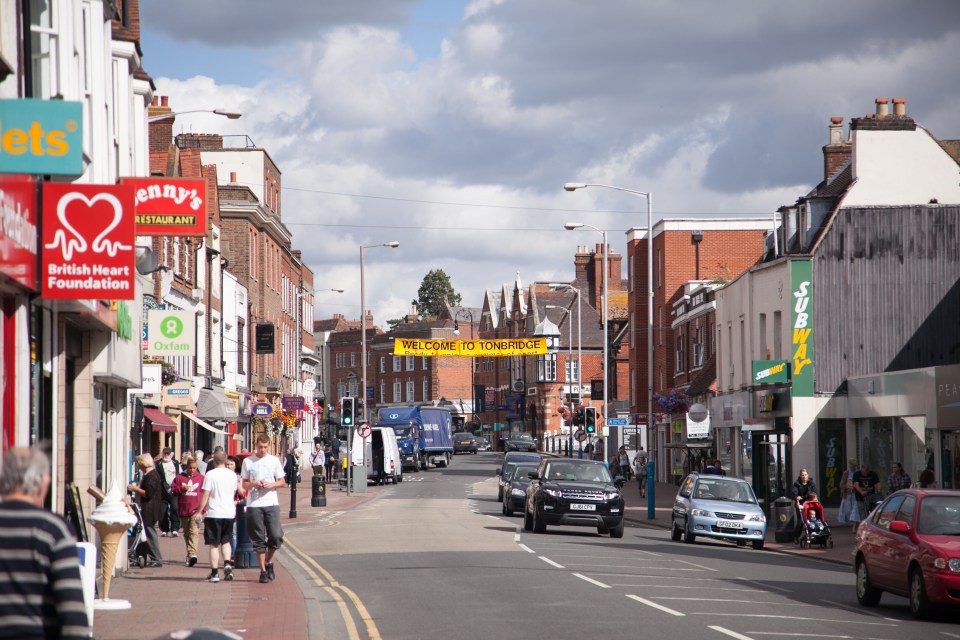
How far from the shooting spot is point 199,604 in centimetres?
1520

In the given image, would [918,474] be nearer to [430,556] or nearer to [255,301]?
[430,556]

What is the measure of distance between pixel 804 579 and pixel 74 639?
1609 centimetres

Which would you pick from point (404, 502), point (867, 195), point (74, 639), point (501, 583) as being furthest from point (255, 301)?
point (74, 639)

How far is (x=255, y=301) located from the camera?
205 feet

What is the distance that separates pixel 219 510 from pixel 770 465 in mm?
24903

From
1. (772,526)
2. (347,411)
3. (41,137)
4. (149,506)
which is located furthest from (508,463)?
(41,137)

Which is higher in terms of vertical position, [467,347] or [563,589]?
[467,347]

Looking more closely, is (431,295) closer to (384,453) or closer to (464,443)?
(464,443)

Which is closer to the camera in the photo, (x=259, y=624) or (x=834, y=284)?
(x=259, y=624)

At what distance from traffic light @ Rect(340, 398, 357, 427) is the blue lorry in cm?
2498

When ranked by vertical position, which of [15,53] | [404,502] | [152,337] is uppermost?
[15,53]

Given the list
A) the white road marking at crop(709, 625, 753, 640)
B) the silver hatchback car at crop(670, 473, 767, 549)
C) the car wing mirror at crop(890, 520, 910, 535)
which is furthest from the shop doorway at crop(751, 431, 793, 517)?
the white road marking at crop(709, 625, 753, 640)

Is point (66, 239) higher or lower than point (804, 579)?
higher

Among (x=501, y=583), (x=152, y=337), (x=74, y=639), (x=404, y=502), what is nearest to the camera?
(x=74, y=639)
